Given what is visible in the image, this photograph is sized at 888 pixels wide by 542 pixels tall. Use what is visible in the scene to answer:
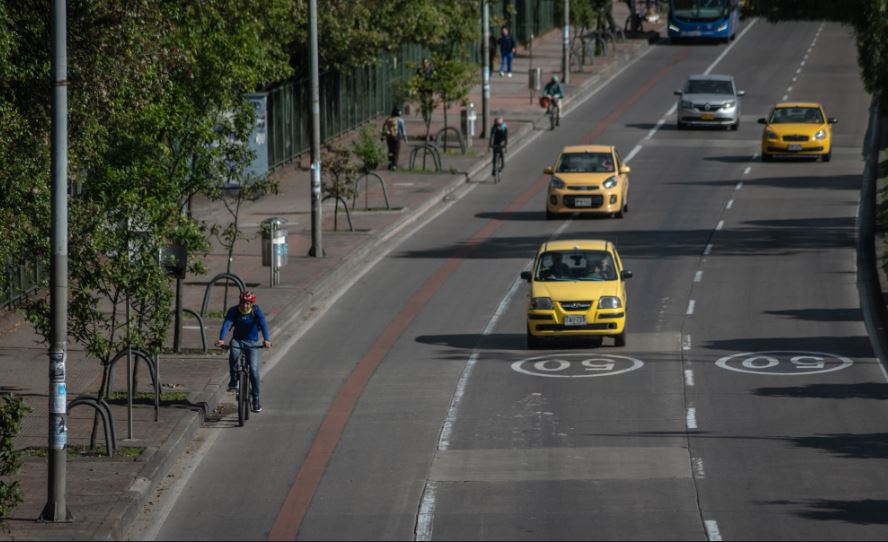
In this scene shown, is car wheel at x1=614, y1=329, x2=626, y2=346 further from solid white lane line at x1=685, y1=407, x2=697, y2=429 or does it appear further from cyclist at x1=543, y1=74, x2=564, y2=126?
cyclist at x1=543, y1=74, x2=564, y2=126

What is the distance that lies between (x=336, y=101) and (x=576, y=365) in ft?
110

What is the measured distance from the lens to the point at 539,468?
65.9ft

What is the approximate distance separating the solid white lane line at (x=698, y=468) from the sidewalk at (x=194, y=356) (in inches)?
235

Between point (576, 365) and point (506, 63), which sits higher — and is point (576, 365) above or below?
below

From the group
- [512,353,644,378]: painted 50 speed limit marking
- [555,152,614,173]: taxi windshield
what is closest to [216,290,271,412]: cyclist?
[512,353,644,378]: painted 50 speed limit marking

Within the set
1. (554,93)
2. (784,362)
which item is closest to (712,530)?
(784,362)

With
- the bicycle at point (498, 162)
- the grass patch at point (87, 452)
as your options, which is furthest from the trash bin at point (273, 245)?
the bicycle at point (498, 162)

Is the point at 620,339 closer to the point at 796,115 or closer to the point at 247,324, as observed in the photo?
the point at 247,324

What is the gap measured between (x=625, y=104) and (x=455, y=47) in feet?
23.1

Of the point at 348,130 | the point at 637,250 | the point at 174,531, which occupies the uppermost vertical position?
the point at 348,130

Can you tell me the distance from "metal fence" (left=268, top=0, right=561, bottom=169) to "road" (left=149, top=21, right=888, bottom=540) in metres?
8.50

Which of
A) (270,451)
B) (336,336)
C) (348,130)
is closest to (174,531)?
(270,451)

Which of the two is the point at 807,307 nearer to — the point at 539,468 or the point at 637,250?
the point at 637,250

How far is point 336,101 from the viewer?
59.0 metres
